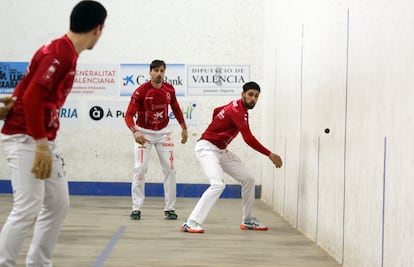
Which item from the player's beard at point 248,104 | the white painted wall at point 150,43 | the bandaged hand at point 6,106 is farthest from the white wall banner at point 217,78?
the bandaged hand at point 6,106

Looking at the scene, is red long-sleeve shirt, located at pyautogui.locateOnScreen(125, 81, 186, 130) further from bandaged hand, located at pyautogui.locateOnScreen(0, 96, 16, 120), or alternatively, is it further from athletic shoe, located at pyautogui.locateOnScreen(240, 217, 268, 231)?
bandaged hand, located at pyautogui.locateOnScreen(0, 96, 16, 120)

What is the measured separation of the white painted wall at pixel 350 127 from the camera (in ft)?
10.5

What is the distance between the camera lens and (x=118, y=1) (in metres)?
8.57

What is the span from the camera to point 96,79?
8.60 m

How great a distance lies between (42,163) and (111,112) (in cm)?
593

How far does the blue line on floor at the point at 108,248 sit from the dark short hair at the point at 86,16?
170cm

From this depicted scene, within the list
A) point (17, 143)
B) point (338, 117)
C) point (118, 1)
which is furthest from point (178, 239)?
point (118, 1)

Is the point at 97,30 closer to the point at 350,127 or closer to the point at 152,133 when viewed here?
the point at 350,127

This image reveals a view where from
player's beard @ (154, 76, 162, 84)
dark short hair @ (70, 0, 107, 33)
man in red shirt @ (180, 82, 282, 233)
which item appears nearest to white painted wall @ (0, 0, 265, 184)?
player's beard @ (154, 76, 162, 84)

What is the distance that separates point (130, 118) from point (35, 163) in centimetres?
342

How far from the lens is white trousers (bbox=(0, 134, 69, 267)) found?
9.39 ft

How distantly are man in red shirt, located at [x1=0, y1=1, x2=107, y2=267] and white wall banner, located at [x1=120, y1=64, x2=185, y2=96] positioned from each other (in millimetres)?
5560

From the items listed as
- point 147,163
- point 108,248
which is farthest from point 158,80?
point 108,248

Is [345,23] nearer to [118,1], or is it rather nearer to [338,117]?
[338,117]
